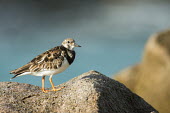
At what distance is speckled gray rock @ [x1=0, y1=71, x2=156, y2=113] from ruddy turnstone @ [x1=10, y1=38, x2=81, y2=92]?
1.29ft

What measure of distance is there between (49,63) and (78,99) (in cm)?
189

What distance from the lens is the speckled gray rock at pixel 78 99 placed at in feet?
25.9

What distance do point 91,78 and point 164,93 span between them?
8.51 metres

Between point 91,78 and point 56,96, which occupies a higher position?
point 91,78

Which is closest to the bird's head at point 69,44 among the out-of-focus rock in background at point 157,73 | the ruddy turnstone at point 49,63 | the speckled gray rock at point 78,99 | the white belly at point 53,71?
the ruddy turnstone at point 49,63

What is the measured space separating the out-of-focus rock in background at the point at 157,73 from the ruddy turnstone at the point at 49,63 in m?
8.16

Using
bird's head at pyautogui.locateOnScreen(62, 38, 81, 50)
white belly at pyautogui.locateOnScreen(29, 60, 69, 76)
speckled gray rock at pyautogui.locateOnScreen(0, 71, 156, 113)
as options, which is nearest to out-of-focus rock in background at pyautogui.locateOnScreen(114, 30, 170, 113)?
bird's head at pyautogui.locateOnScreen(62, 38, 81, 50)

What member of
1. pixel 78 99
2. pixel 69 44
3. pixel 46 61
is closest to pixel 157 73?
pixel 69 44

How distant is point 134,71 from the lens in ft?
73.4

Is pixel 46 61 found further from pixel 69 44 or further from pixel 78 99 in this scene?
pixel 78 99

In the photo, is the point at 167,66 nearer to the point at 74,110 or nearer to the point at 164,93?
the point at 164,93

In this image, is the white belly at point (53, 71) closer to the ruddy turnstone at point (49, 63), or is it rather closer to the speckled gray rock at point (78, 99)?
the ruddy turnstone at point (49, 63)

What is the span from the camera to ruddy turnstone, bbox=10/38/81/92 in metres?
9.62

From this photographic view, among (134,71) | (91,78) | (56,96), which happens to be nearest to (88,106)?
(56,96)
